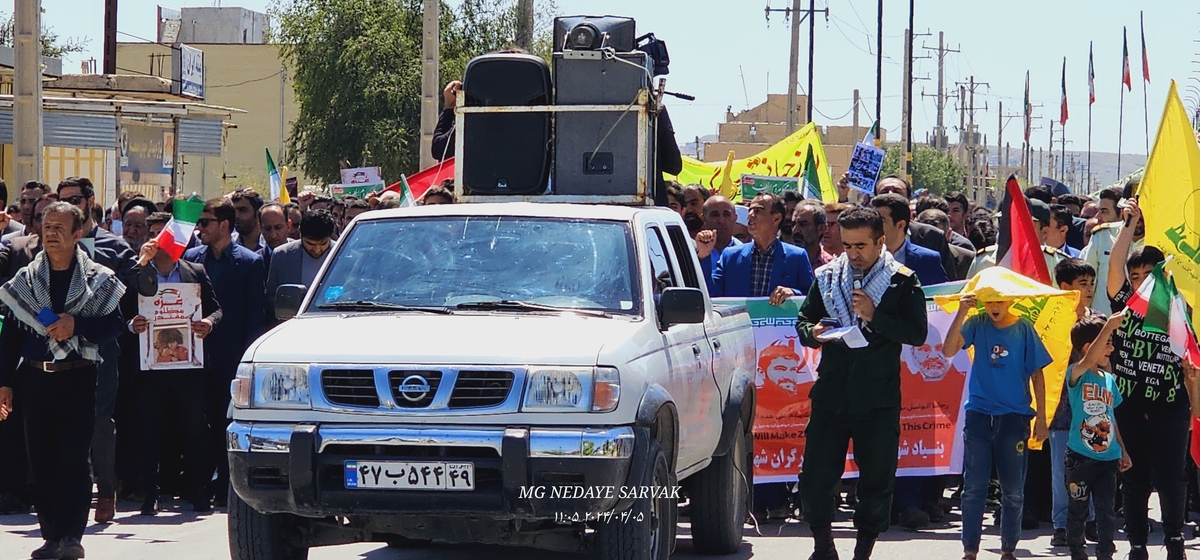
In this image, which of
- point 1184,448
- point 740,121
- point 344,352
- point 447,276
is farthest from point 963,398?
point 740,121

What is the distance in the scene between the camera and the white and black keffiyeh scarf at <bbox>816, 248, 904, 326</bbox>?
7.85 m

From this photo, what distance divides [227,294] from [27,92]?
8009 millimetres

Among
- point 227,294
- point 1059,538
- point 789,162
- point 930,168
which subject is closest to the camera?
point 1059,538

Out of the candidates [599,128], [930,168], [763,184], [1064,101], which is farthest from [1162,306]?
[930,168]

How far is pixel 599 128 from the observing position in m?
11.2

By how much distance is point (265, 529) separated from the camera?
7059mm

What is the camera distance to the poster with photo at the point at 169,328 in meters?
10.3

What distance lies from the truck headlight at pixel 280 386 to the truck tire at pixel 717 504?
265 centimetres

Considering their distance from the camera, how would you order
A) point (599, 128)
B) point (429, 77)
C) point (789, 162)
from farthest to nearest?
point (429, 77) → point (789, 162) → point (599, 128)

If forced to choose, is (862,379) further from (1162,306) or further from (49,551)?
(49,551)

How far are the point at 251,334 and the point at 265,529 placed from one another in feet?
12.9

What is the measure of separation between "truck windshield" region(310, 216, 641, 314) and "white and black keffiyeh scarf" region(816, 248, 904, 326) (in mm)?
1110

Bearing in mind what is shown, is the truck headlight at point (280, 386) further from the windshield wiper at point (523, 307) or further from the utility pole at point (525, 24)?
the utility pole at point (525, 24)

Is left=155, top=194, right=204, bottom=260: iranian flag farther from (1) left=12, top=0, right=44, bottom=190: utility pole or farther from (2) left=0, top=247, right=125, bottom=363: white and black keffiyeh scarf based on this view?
(1) left=12, top=0, right=44, bottom=190: utility pole
